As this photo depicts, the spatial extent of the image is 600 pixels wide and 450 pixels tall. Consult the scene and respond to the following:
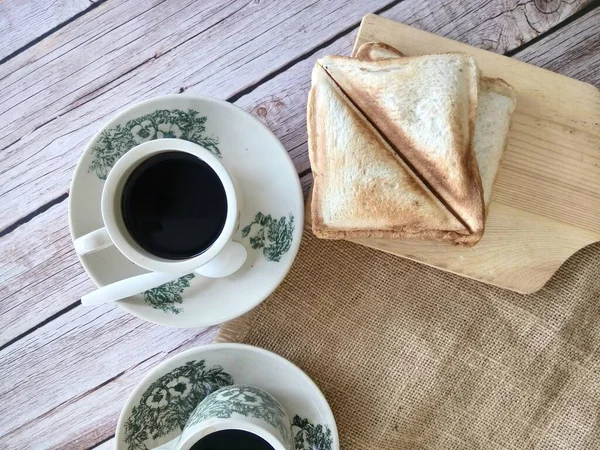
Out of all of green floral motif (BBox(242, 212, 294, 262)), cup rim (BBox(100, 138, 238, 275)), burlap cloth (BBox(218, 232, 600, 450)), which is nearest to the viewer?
cup rim (BBox(100, 138, 238, 275))

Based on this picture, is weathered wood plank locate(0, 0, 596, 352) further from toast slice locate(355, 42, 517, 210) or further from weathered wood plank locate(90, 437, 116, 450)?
weathered wood plank locate(90, 437, 116, 450)

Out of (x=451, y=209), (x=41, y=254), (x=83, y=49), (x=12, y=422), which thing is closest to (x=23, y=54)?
(x=83, y=49)

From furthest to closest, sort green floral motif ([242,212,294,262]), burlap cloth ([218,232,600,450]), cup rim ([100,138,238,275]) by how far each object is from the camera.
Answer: burlap cloth ([218,232,600,450])
green floral motif ([242,212,294,262])
cup rim ([100,138,238,275])

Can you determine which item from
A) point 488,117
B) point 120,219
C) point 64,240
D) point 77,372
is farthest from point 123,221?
point 488,117

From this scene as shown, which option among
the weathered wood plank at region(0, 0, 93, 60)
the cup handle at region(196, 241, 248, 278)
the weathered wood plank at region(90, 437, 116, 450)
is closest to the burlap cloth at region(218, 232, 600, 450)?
the cup handle at region(196, 241, 248, 278)

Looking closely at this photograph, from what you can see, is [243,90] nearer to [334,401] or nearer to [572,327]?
[334,401]

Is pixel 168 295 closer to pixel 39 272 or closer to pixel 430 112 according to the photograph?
pixel 39 272
